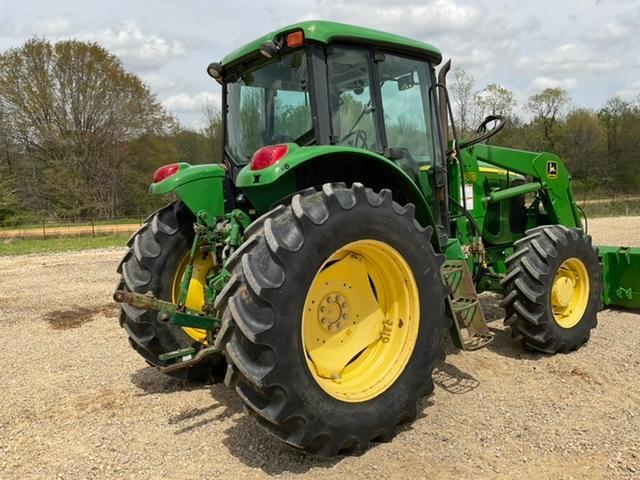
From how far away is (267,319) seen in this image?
2.81 metres

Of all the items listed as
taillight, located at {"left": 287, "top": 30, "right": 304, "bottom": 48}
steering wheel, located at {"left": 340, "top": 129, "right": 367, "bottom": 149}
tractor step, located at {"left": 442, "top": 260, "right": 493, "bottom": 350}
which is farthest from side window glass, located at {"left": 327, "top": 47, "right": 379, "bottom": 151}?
tractor step, located at {"left": 442, "top": 260, "right": 493, "bottom": 350}

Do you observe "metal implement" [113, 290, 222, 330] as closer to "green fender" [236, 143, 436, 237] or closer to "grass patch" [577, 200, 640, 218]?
"green fender" [236, 143, 436, 237]

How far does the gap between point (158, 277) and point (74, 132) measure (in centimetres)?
2881

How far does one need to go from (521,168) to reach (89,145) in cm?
2860

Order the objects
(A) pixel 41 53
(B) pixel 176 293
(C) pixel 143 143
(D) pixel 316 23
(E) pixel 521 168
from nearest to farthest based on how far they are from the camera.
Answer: (D) pixel 316 23 → (B) pixel 176 293 → (E) pixel 521 168 → (A) pixel 41 53 → (C) pixel 143 143

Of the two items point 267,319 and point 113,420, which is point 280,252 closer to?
point 267,319

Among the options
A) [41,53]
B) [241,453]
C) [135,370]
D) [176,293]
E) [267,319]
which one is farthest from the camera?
[41,53]

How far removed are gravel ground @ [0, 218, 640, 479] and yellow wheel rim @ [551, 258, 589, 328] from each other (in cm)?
32

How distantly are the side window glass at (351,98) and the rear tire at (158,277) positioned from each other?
1.38 metres

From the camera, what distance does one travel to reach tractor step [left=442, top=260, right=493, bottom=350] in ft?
13.7

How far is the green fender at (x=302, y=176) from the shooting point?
122 inches

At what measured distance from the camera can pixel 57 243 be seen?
19531mm

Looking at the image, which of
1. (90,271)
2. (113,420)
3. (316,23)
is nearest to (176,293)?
(113,420)

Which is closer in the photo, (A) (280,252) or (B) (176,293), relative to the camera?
(A) (280,252)
